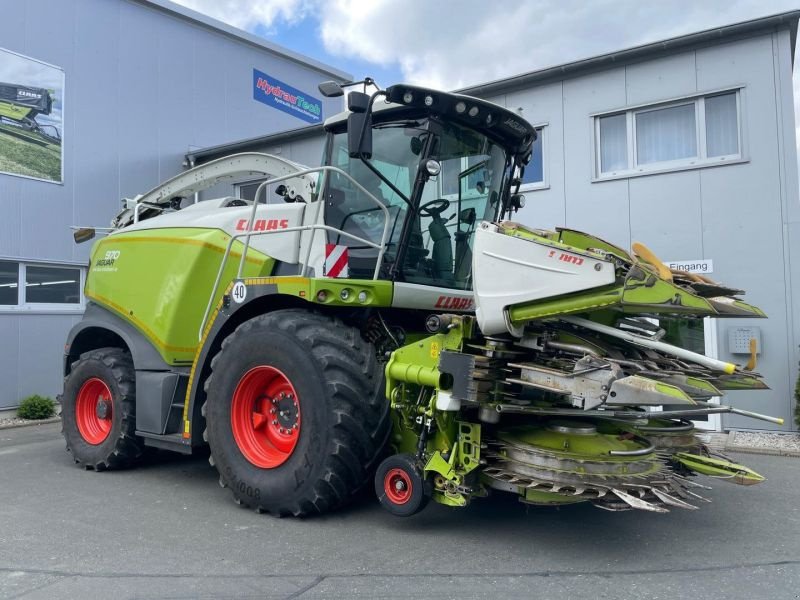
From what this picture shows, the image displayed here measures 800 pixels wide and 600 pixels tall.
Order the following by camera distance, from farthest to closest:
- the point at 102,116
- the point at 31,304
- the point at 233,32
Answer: the point at 233,32
the point at 102,116
the point at 31,304

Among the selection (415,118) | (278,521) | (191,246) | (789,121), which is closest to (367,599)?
(278,521)

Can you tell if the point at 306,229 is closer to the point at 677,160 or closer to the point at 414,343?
the point at 414,343

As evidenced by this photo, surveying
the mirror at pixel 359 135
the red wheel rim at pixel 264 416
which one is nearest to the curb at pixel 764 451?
the red wheel rim at pixel 264 416

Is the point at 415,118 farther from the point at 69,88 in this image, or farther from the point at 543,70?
the point at 69,88

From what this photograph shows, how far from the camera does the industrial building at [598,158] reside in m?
8.09

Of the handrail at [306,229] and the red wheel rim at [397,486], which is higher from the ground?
the handrail at [306,229]

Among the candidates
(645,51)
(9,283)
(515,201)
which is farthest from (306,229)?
(9,283)

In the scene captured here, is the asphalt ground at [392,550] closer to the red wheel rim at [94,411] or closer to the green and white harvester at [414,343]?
the green and white harvester at [414,343]

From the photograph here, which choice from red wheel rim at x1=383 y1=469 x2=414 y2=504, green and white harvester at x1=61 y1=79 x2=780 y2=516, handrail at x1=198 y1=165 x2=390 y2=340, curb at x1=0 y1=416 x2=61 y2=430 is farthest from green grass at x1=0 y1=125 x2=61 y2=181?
Answer: red wheel rim at x1=383 y1=469 x2=414 y2=504

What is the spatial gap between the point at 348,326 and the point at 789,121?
6180 mm

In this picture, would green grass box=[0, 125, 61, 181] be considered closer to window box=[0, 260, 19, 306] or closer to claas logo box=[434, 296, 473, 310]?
window box=[0, 260, 19, 306]

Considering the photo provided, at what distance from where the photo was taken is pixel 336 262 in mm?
5348

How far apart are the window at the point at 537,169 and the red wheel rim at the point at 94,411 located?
6.09m

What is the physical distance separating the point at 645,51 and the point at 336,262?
18.7 feet
